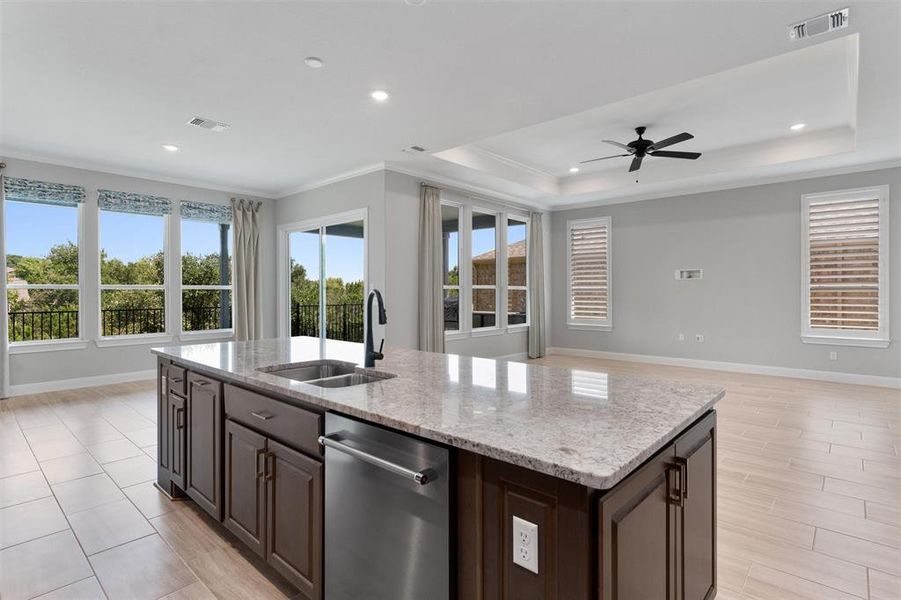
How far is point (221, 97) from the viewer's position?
3654 mm

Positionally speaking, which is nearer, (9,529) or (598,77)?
(9,529)

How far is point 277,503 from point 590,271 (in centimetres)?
732

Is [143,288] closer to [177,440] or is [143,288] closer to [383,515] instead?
[177,440]

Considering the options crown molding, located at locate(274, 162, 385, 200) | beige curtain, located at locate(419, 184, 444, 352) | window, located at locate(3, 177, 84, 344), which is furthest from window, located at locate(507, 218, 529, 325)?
window, located at locate(3, 177, 84, 344)

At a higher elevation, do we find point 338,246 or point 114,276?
point 338,246

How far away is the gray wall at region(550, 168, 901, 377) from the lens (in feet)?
19.3

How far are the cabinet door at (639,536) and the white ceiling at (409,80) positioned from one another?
2467mm

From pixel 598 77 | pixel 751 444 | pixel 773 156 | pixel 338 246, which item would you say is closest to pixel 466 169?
pixel 338 246

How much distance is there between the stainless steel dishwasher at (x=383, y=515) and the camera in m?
1.23

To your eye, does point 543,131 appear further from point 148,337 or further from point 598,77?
point 148,337

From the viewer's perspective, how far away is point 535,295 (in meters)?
8.05

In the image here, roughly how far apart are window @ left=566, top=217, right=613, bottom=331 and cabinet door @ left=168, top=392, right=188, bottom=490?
6962 millimetres

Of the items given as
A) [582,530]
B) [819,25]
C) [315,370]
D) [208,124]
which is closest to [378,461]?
[582,530]

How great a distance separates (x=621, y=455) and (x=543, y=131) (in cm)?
479
